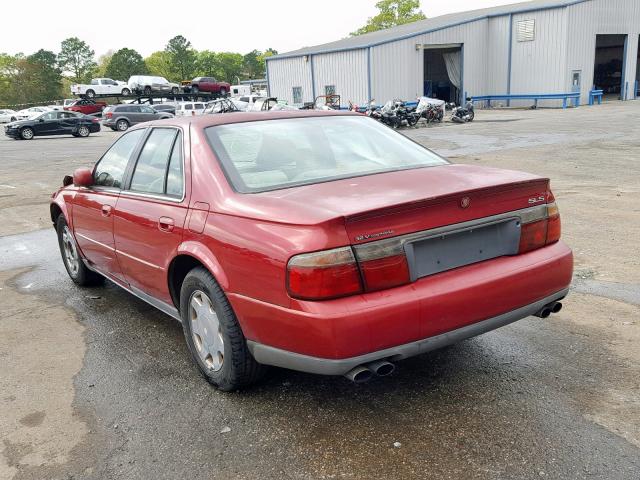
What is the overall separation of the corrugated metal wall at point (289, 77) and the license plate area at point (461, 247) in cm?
3734

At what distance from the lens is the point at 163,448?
2934mm

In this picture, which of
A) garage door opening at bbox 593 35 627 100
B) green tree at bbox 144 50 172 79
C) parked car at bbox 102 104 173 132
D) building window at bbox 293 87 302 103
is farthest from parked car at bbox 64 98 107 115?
green tree at bbox 144 50 172 79

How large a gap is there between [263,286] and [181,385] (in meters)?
1.15

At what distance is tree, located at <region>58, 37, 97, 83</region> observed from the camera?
114m

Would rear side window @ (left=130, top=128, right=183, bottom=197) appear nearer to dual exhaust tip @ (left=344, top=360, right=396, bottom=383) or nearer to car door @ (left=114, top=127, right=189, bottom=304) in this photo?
car door @ (left=114, top=127, right=189, bottom=304)

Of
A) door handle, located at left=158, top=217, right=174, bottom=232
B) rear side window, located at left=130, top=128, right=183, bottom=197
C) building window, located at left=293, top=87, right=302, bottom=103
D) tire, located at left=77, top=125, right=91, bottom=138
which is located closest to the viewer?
door handle, located at left=158, top=217, right=174, bottom=232

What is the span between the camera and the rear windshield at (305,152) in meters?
3.41

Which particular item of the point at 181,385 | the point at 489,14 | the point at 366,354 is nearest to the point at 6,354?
the point at 181,385

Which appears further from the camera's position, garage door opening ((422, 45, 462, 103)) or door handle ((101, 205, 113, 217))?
garage door opening ((422, 45, 462, 103))

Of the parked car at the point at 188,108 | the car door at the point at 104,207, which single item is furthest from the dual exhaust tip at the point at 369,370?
the parked car at the point at 188,108

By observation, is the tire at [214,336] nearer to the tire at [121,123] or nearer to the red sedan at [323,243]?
the red sedan at [323,243]

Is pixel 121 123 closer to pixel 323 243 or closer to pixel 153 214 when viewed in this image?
pixel 153 214

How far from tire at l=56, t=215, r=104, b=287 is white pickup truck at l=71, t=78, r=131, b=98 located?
47.5m

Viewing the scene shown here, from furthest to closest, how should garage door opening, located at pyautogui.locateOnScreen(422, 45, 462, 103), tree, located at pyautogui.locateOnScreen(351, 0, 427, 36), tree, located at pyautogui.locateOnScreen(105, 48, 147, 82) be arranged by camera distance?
1. tree, located at pyautogui.locateOnScreen(105, 48, 147, 82)
2. tree, located at pyautogui.locateOnScreen(351, 0, 427, 36)
3. garage door opening, located at pyautogui.locateOnScreen(422, 45, 462, 103)
